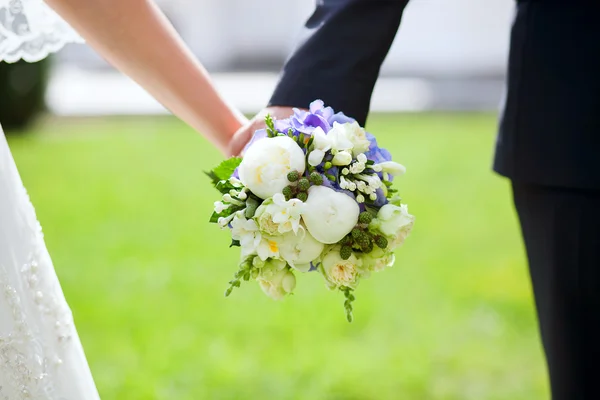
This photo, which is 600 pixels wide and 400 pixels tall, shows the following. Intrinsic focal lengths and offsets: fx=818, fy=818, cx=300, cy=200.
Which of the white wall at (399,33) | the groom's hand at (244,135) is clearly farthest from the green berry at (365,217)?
the white wall at (399,33)

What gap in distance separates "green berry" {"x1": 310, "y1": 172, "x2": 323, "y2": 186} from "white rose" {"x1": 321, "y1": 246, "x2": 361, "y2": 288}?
13cm

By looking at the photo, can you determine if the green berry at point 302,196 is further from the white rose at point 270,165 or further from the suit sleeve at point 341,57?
the suit sleeve at point 341,57

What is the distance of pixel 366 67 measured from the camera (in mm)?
1960

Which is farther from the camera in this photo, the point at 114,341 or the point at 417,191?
the point at 417,191

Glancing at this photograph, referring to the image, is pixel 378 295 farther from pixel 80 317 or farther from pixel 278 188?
pixel 278 188

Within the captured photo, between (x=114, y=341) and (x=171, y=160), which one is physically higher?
(x=114, y=341)

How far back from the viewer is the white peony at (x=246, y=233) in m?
1.48

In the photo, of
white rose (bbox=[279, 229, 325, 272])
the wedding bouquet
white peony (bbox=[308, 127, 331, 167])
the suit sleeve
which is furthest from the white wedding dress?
the suit sleeve

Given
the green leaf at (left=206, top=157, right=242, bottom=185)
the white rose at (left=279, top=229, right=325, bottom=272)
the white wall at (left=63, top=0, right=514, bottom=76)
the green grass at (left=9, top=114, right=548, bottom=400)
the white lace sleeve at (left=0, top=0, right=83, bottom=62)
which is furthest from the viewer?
the white wall at (left=63, top=0, right=514, bottom=76)

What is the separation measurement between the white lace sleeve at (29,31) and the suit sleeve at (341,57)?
556 mm

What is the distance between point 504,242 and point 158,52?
447 cm

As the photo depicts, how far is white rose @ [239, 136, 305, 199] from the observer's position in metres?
1.48

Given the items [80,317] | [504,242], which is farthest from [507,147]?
[504,242]

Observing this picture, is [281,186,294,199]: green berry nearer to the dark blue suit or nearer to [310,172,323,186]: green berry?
[310,172,323,186]: green berry
